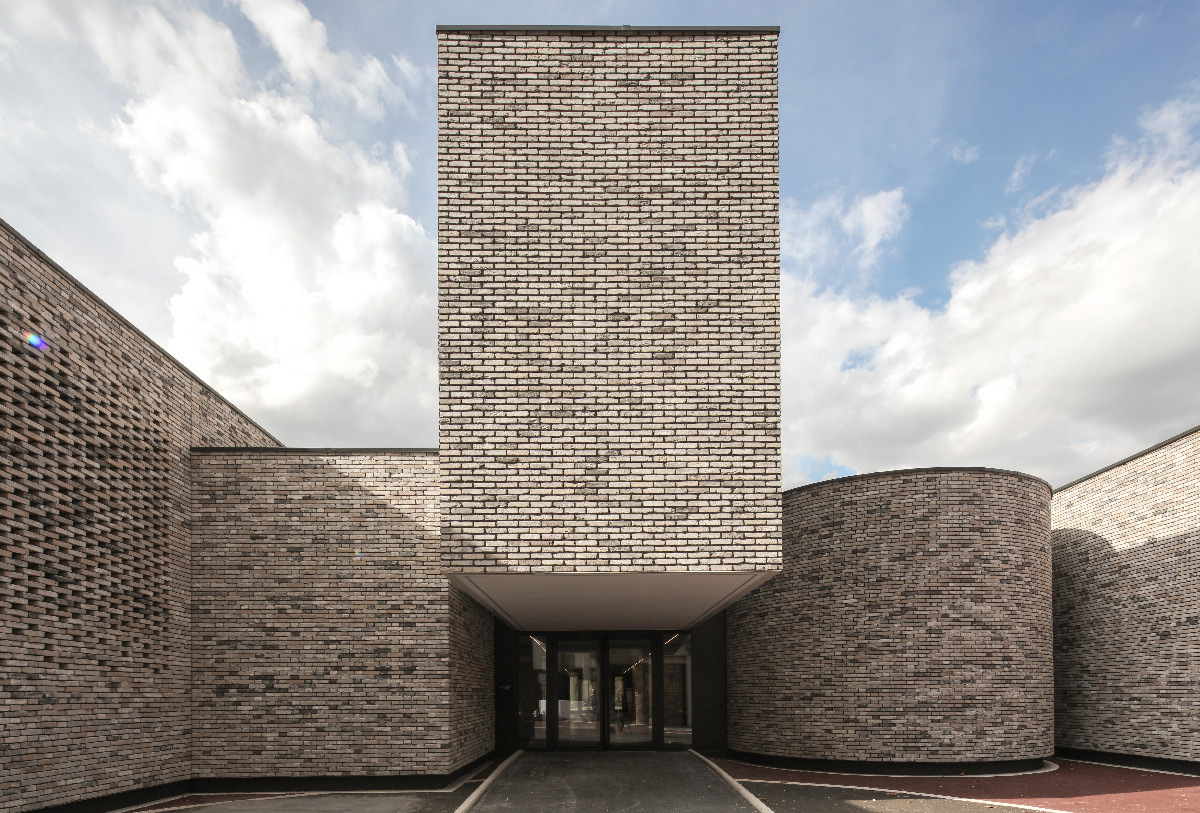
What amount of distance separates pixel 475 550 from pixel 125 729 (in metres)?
5.78

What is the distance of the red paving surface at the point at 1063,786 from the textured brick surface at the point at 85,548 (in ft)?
31.8

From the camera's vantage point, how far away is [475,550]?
8539mm

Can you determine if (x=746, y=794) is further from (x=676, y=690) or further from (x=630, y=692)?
(x=676, y=690)

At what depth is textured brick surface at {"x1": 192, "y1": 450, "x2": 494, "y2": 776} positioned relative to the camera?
1139 centimetres

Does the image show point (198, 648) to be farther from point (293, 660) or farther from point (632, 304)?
point (632, 304)

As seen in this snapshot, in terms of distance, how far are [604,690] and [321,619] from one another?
7336mm

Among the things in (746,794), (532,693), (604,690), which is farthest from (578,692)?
(746,794)

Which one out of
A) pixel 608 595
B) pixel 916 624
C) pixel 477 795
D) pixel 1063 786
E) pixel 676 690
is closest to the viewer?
pixel 477 795

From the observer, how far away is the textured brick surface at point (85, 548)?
8258 mm

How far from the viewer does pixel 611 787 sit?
1095 centimetres

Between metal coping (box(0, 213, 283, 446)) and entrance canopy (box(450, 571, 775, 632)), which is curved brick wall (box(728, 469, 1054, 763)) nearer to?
entrance canopy (box(450, 571, 775, 632))

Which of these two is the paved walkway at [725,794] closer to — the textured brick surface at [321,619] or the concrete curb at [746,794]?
the concrete curb at [746,794]

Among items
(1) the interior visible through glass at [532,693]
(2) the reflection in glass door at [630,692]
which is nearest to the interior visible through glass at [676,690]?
(2) the reflection in glass door at [630,692]

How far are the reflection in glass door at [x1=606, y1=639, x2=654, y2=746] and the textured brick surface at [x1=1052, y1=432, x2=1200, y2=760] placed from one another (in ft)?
29.3
